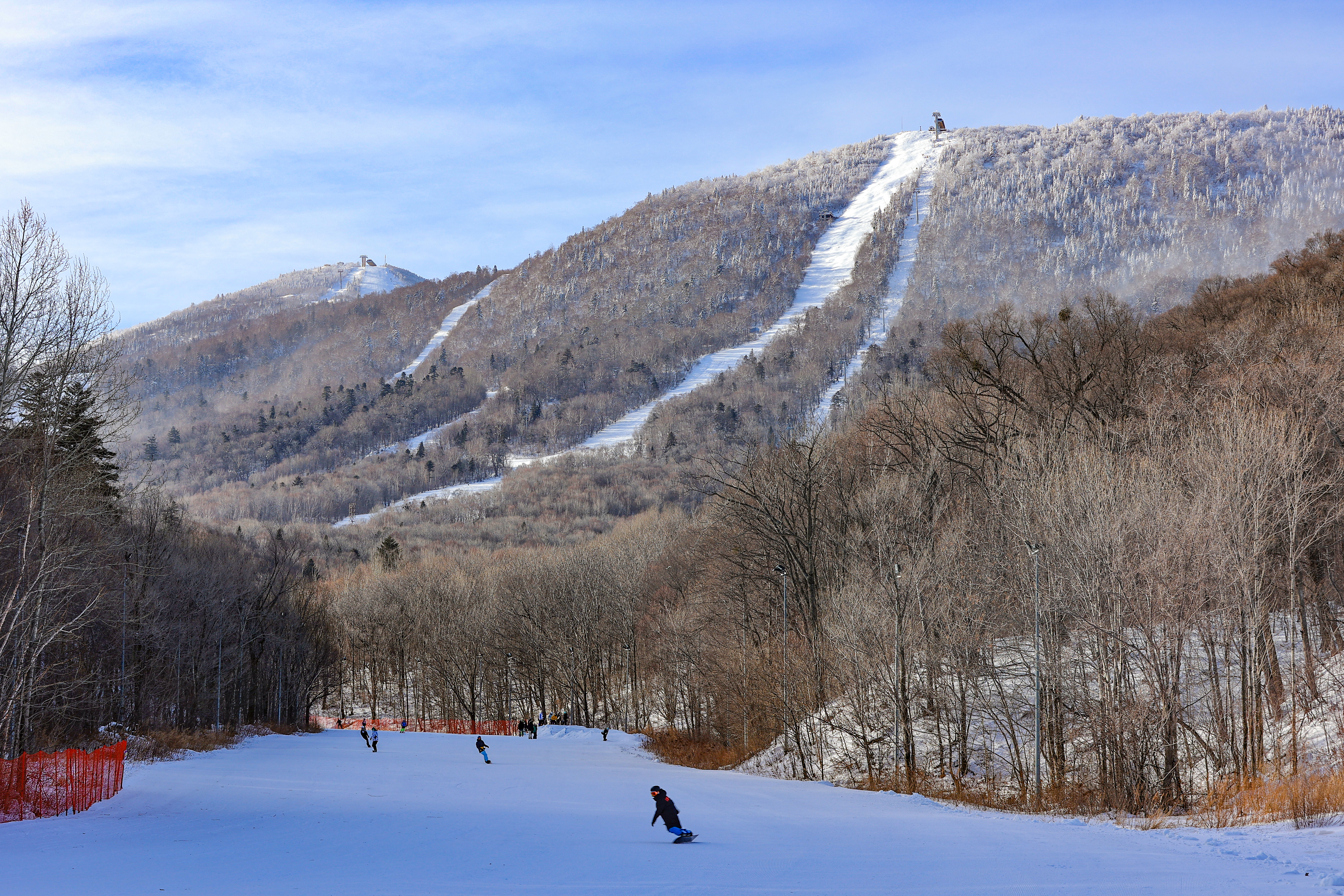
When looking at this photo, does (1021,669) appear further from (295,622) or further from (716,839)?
(295,622)

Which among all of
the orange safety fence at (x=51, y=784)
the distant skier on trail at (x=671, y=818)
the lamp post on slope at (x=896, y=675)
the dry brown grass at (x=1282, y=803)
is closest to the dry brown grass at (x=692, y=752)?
the lamp post on slope at (x=896, y=675)

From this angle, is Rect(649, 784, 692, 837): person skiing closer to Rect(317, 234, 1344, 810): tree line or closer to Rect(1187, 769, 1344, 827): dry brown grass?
Rect(1187, 769, 1344, 827): dry brown grass

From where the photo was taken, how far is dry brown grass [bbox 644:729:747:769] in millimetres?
45594

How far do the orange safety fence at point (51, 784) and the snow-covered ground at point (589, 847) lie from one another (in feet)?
1.72

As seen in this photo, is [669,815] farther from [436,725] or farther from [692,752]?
[436,725]

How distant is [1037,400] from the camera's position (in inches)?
2023

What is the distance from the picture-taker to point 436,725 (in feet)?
259

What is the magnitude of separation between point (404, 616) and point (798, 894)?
267ft

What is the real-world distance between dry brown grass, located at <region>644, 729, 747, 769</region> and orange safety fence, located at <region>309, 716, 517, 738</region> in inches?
500

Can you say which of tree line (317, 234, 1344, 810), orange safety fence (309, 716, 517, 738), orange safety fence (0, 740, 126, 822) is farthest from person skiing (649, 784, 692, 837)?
orange safety fence (309, 716, 517, 738)

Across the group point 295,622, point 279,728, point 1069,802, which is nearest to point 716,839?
point 1069,802

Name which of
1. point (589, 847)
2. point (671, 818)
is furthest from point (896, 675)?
point (589, 847)

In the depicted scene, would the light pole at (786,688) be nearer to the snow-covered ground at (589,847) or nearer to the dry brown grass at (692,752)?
the dry brown grass at (692,752)

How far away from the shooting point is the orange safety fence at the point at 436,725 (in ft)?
227
